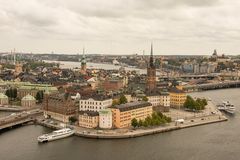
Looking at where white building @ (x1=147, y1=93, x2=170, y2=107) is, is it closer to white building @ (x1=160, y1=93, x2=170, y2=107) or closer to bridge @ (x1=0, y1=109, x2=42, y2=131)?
white building @ (x1=160, y1=93, x2=170, y2=107)

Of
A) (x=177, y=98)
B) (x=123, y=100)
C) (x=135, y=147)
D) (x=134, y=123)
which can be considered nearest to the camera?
(x=135, y=147)

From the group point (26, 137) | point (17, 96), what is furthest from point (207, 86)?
point (26, 137)

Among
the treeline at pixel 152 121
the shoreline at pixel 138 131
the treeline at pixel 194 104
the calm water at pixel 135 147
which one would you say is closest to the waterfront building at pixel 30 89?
the shoreline at pixel 138 131

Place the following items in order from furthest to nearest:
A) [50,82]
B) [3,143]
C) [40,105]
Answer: [50,82] < [40,105] < [3,143]

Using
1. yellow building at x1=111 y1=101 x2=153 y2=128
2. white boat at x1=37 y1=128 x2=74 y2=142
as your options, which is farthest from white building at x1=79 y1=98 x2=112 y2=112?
white boat at x1=37 y1=128 x2=74 y2=142

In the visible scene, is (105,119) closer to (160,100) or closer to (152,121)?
(152,121)

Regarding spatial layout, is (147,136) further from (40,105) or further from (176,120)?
(40,105)

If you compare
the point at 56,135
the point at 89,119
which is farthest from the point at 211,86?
the point at 56,135
